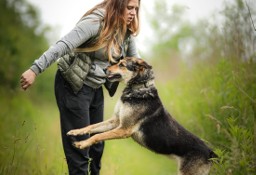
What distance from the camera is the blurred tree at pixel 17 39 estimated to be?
10.5 meters

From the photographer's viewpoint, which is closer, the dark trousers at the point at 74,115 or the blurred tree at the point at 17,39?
the dark trousers at the point at 74,115

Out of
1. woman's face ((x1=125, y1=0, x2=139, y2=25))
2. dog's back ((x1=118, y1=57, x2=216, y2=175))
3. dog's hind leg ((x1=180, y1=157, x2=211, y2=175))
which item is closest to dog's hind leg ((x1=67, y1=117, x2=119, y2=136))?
dog's back ((x1=118, y1=57, x2=216, y2=175))

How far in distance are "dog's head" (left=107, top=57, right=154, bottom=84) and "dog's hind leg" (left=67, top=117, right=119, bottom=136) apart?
1.59ft

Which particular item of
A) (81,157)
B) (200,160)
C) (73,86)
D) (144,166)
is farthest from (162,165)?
(73,86)

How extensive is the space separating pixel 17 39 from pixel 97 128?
7867mm

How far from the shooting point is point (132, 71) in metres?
4.42

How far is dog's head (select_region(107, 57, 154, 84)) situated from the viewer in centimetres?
429

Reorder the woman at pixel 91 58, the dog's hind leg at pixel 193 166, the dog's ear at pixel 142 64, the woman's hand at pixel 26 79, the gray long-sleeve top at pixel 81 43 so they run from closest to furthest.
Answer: the woman's hand at pixel 26 79, the gray long-sleeve top at pixel 81 43, the woman at pixel 91 58, the dog's hind leg at pixel 193 166, the dog's ear at pixel 142 64

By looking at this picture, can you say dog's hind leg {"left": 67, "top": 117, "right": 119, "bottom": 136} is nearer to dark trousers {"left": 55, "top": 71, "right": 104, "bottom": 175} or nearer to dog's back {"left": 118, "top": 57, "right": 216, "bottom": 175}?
dark trousers {"left": 55, "top": 71, "right": 104, "bottom": 175}

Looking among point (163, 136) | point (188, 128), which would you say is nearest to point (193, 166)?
point (163, 136)

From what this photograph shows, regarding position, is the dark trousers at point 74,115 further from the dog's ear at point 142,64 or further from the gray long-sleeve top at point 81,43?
the dog's ear at point 142,64

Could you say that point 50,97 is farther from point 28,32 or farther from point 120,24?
point 120,24

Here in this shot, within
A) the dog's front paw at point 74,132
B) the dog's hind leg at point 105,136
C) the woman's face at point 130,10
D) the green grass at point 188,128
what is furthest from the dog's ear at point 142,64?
the dog's front paw at point 74,132

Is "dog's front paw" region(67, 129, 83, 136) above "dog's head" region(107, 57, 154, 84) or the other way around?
the other way around
